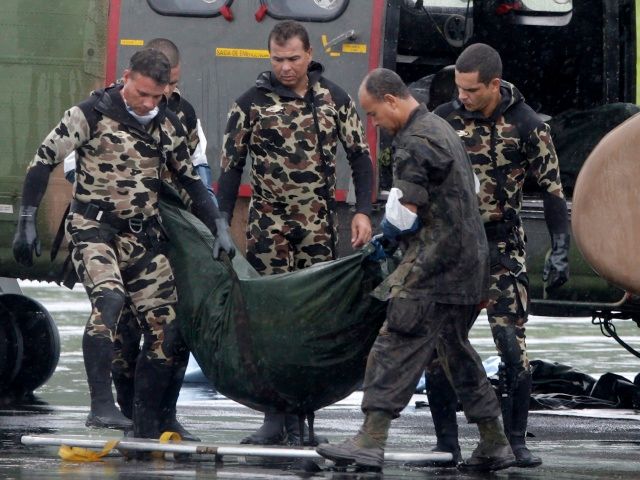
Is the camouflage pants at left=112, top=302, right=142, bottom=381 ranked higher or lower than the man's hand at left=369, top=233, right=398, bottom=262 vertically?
lower

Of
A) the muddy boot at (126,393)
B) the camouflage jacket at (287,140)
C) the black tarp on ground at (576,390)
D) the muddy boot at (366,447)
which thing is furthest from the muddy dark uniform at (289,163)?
the black tarp on ground at (576,390)

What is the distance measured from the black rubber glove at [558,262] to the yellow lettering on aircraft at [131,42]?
10.4ft

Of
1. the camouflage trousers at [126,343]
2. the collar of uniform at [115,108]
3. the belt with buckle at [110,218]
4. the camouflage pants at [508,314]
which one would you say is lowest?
the camouflage trousers at [126,343]

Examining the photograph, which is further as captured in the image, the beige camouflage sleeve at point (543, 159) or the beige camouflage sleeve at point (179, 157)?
the beige camouflage sleeve at point (179, 157)

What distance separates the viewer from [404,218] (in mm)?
7059

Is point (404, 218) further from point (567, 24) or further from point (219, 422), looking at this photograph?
point (567, 24)

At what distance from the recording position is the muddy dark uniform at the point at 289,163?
27.2ft

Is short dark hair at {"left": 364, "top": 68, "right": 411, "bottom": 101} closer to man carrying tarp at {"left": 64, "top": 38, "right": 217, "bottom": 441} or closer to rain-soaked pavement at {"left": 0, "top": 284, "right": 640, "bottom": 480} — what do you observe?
man carrying tarp at {"left": 64, "top": 38, "right": 217, "bottom": 441}

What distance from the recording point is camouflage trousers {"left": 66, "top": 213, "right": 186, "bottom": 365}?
25.8 feet

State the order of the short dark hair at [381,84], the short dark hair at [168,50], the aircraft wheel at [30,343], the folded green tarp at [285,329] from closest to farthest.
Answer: the short dark hair at [381,84]
the folded green tarp at [285,329]
the short dark hair at [168,50]
the aircraft wheel at [30,343]

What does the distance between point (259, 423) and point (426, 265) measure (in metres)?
3.03

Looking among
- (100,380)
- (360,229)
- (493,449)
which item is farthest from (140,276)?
(493,449)

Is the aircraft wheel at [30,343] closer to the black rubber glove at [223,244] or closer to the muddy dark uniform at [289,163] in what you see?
the muddy dark uniform at [289,163]

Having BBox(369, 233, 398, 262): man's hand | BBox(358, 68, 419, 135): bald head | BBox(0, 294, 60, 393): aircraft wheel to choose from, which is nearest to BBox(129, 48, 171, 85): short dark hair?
BBox(358, 68, 419, 135): bald head
